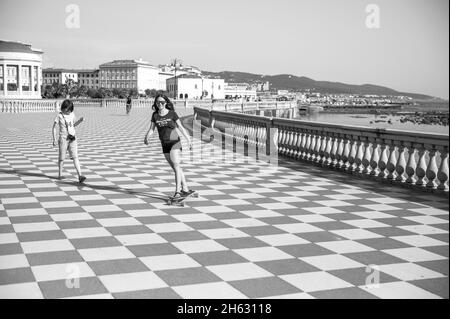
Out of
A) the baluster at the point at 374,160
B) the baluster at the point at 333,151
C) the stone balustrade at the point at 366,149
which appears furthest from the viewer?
the baluster at the point at 333,151

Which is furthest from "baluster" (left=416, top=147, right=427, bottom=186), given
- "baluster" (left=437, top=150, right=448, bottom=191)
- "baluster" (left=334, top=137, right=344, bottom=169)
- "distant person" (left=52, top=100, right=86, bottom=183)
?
"distant person" (left=52, top=100, right=86, bottom=183)

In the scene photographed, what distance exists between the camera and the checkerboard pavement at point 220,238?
5180 mm

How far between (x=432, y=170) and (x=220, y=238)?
199 inches

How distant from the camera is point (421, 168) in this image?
34.1ft

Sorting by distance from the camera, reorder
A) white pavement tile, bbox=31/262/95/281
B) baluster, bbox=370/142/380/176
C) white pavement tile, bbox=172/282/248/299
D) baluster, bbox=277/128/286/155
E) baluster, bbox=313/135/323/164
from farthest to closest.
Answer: baluster, bbox=277/128/286/155 → baluster, bbox=313/135/323/164 → baluster, bbox=370/142/380/176 → white pavement tile, bbox=31/262/95/281 → white pavement tile, bbox=172/282/248/299

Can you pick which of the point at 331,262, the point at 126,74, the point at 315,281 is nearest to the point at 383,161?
the point at 331,262

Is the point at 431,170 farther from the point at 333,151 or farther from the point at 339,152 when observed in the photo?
the point at 333,151

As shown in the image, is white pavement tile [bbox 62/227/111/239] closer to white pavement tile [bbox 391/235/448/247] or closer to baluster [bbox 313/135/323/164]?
white pavement tile [bbox 391/235/448/247]

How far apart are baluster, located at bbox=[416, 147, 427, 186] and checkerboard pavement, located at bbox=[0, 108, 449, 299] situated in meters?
0.32

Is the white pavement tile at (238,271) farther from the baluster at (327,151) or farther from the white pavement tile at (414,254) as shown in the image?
the baluster at (327,151)

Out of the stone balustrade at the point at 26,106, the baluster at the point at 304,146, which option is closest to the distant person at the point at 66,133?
the baluster at the point at 304,146

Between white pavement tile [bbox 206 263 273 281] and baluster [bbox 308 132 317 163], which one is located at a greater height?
baluster [bbox 308 132 317 163]

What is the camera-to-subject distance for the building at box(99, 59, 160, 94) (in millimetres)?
186625

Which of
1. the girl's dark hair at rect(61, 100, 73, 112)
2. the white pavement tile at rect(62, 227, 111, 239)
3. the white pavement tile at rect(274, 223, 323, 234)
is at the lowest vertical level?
the white pavement tile at rect(274, 223, 323, 234)
